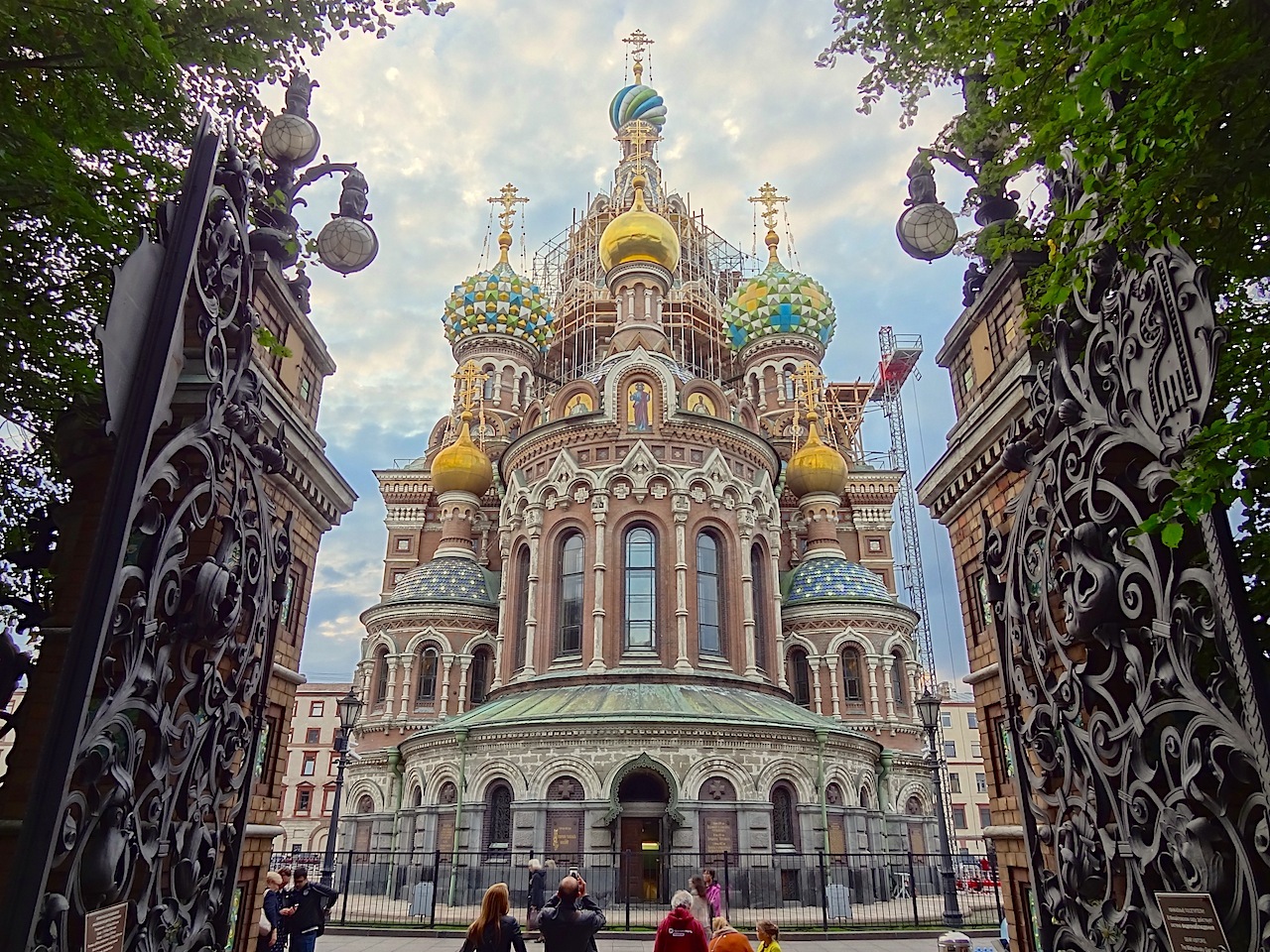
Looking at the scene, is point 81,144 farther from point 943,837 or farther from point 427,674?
point 427,674

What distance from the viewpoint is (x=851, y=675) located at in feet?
97.7

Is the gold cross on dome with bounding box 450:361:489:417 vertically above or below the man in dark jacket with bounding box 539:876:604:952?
above

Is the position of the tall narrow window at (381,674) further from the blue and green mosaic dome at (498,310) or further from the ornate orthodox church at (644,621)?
the blue and green mosaic dome at (498,310)

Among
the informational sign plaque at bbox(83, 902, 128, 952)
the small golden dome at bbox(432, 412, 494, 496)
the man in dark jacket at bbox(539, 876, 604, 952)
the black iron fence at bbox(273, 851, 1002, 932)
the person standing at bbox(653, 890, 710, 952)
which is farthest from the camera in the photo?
the small golden dome at bbox(432, 412, 494, 496)

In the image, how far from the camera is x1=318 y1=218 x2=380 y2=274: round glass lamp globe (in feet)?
26.1

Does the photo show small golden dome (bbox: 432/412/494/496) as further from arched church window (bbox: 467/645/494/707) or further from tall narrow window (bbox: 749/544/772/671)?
tall narrow window (bbox: 749/544/772/671)

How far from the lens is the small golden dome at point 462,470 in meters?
34.1

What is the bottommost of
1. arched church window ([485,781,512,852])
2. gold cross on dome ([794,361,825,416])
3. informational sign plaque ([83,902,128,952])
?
informational sign plaque ([83,902,128,952])

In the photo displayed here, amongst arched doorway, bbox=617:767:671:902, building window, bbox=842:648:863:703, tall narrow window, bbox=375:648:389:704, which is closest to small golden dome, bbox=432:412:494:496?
tall narrow window, bbox=375:648:389:704

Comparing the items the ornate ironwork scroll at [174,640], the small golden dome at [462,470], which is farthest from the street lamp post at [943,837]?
the small golden dome at [462,470]

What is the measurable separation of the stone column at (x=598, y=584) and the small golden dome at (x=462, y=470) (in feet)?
32.4

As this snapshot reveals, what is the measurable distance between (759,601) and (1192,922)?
23.9 metres

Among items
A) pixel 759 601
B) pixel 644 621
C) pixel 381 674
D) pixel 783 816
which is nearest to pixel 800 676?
pixel 759 601

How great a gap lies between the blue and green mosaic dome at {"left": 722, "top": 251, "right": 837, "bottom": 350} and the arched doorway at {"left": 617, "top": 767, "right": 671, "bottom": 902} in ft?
78.8
